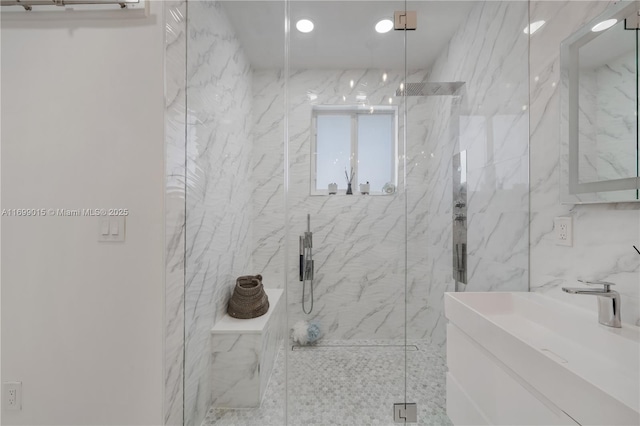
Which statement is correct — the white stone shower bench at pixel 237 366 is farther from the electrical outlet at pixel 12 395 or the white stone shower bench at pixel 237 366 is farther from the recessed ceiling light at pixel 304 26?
the recessed ceiling light at pixel 304 26

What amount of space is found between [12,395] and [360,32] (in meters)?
2.73

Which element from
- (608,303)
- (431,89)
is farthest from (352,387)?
(431,89)

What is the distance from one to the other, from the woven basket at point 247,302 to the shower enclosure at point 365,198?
98 mm


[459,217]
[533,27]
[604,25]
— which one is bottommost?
[459,217]

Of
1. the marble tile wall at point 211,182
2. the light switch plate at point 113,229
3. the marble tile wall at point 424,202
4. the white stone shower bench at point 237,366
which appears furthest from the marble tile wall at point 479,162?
the light switch plate at point 113,229

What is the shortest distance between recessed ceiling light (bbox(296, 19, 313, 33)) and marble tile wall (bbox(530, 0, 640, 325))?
1210mm

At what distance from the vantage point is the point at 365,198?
68.9 inches

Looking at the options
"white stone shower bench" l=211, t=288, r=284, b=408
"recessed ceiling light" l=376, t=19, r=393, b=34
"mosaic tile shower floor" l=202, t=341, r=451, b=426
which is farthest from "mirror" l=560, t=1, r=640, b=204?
"white stone shower bench" l=211, t=288, r=284, b=408

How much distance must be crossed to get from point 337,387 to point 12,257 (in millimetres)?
1832

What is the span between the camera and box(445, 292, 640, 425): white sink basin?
0.66m

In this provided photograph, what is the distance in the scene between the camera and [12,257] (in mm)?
1321

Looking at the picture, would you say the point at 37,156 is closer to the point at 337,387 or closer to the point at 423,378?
the point at 337,387

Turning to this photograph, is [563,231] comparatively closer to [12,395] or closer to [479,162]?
[479,162]

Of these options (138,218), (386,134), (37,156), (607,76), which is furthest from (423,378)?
(37,156)
